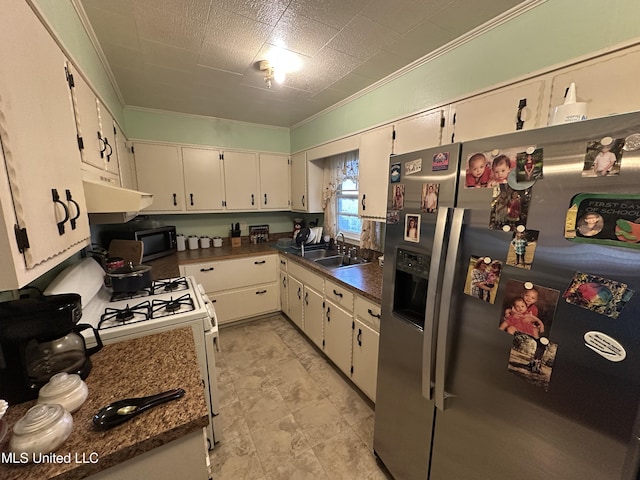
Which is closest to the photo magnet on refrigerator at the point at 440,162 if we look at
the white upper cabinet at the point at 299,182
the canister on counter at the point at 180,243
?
the white upper cabinet at the point at 299,182

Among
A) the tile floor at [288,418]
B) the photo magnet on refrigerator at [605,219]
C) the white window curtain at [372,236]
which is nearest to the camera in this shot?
the photo magnet on refrigerator at [605,219]

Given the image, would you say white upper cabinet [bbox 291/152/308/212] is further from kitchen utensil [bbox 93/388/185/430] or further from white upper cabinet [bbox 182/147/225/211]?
kitchen utensil [bbox 93/388/185/430]

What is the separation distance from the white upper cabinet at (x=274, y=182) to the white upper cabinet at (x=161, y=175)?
98 cm

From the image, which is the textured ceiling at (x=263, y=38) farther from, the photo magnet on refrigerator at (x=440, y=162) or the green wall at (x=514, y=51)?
the photo magnet on refrigerator at (x=440, y=162)

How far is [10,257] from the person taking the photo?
1.96 feet

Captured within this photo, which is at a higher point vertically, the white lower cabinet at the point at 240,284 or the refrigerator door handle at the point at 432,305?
the refrigerator door handle at the point at 432,305

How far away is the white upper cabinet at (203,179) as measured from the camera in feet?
9.98

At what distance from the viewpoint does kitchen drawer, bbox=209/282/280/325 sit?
2.97 metres

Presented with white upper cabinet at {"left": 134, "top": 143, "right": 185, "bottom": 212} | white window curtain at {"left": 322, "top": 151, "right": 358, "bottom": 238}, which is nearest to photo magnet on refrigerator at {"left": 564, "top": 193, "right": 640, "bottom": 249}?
white window curtain at {"left": 322, "top": 151, "right": 358, "bottom": 238}

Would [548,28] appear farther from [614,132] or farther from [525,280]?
[525,280]

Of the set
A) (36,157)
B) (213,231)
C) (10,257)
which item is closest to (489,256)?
(10,257)

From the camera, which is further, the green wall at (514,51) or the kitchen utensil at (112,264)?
Answer: the kitchen utensil at (112,264)

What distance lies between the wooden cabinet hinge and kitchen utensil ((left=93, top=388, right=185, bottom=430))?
533mm

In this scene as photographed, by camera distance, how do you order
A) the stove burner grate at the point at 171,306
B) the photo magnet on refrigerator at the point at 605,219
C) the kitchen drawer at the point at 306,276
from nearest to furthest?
the photo magnet on refrigerator at the point at 605,219 < the stove burner grate at the point at 171,306 < the kitchen drawer at the point at 306,276
